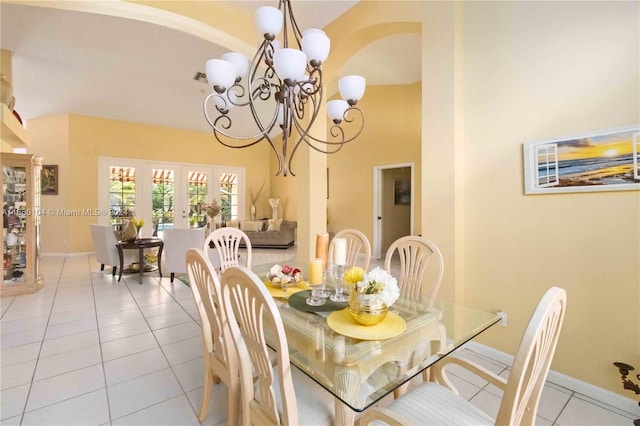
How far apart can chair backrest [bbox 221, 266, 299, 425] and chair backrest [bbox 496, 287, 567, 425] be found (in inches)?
25.2

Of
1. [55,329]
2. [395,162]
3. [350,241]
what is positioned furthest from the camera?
[395,162]

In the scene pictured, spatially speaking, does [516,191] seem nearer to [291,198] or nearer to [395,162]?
[395,162]

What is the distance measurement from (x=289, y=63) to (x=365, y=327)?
4.45ft

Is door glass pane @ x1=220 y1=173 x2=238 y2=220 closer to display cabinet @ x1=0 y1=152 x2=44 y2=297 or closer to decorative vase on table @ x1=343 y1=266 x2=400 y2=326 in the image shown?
display cabinet @ x1=0 y1=152 x2=44 y2=297

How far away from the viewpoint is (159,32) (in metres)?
3.59

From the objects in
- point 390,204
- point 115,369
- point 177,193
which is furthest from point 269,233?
point 115,369

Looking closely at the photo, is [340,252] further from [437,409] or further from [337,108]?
[337,108]

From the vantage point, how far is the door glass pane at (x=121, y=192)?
6.53m

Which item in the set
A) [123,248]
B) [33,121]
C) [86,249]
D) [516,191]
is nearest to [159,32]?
[123,248]

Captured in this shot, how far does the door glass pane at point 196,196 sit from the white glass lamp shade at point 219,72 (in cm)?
629

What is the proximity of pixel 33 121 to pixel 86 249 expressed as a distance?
9.46 ft

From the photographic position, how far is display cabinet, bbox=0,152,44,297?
3680mm

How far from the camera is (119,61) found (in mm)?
4266

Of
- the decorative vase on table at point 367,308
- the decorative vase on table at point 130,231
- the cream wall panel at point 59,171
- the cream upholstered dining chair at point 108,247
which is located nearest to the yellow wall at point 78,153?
the cream wall panel at point 59,171
